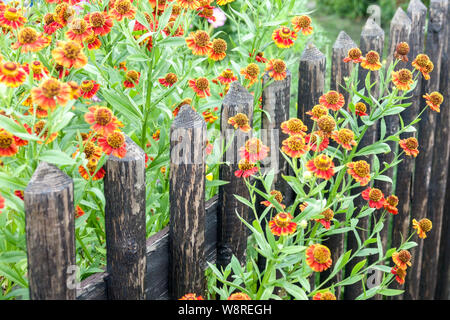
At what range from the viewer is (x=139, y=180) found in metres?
1.34

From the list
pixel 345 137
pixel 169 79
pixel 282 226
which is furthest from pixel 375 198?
pixel 169 79

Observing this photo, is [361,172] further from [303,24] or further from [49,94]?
[49,94]

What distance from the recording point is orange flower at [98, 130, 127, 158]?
4.11 ft

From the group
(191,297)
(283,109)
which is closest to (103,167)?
(191,297)

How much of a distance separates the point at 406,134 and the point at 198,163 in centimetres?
132

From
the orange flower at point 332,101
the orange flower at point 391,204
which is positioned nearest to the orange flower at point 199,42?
the orange flower at point 332,101

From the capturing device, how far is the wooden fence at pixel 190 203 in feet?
3.80

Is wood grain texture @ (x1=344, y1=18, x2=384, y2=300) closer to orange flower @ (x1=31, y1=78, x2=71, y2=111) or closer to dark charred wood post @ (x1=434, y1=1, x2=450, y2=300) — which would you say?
dark charred wood post @ (x1=434, y1=1, x2=450, y2=300)

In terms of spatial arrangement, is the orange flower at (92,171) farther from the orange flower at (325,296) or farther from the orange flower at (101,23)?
the orange flower at (325,296)

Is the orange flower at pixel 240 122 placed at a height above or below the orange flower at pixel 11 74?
below

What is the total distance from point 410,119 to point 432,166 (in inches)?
20.3

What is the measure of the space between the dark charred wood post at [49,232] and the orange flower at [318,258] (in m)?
0.54

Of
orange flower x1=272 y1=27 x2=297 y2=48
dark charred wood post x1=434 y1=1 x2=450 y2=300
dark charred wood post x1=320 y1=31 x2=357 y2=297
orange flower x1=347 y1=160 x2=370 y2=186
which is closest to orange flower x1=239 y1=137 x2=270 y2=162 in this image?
orange flower x1=347 y1=160 x2=370 y2=186

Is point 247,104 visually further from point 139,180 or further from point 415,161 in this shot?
point 415,161
